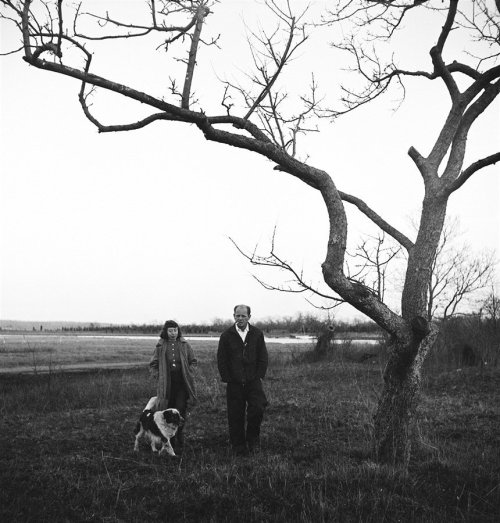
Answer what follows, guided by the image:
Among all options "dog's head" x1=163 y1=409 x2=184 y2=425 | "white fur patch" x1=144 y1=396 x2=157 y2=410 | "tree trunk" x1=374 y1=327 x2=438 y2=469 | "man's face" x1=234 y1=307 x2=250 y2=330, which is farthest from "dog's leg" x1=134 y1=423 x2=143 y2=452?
"tree trunk" x1=374 y1=327 x2=438 y2=469

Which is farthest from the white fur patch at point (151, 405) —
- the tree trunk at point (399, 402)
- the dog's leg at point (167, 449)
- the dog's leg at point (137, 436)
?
the tree trunk at point (399, 402)

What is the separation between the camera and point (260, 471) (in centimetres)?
560

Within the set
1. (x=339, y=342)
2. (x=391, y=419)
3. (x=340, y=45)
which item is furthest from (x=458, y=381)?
(x=339, y=342)

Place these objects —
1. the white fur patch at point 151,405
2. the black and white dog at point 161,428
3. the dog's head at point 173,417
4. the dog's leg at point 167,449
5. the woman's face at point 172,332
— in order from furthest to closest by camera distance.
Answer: the woman's face at point 172,332 < the white fur patch at point 151,405 < the dog's head at point 173,417 < the black and white dog at point 161,428 < the dog's leg at point 167,449

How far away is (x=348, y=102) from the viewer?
6.90 meters

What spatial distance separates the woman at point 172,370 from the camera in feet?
25.1

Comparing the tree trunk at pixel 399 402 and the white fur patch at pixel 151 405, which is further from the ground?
the tree trunk at pixel 399 402

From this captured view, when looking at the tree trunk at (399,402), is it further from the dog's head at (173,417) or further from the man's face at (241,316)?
the dog's head at (173,417)

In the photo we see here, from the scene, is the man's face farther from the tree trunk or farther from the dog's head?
the tree trunk

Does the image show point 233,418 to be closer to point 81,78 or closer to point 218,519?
point 218,519

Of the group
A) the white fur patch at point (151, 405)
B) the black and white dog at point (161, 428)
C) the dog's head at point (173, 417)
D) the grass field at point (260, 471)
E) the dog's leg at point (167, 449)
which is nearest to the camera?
the grass field at point (260, 471)

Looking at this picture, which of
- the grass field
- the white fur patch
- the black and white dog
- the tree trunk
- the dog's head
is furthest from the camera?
the white fur patch

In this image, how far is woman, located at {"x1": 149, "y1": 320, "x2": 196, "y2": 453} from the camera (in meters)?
7.66

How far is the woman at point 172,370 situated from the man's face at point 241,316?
3.79 ft
